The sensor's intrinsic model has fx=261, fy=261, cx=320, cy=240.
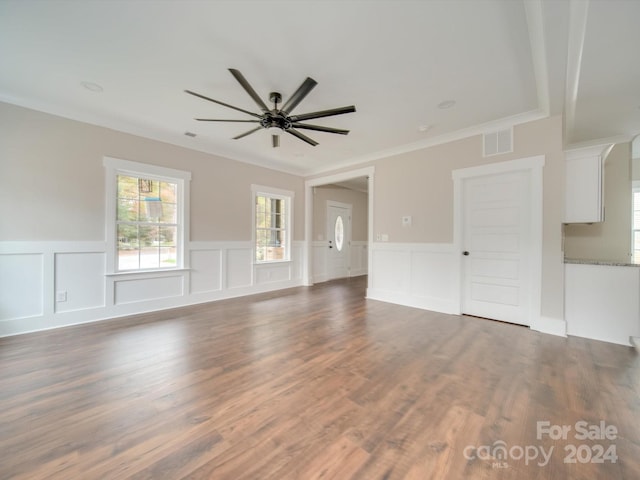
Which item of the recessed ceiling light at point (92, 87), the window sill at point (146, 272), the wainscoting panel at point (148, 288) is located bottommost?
the wainscoting panel at point (148, 288)

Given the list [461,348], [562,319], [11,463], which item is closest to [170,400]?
[11,463]

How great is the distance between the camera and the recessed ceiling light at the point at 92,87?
9.33ft

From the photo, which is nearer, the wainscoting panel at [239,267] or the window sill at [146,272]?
the window sill at [146,272]

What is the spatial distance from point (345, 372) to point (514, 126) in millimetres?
3800

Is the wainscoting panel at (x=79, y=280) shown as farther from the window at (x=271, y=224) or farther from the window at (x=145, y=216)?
the window at (x=271, y=224)

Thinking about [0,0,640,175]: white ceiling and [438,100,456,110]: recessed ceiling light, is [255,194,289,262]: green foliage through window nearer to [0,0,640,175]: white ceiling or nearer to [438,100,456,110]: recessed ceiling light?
[0,0,640,175]: white ceiling

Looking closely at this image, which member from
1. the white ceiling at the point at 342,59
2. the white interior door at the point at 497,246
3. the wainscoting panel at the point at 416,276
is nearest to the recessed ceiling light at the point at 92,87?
the white ceiling at the point at 342,59

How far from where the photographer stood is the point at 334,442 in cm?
150

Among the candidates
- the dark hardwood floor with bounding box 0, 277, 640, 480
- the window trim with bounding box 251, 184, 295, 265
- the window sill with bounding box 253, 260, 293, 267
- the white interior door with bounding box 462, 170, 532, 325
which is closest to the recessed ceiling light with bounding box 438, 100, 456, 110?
the white interior door with bounding box 462, 170, 532, 325

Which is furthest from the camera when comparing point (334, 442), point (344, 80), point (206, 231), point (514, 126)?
point (206, 231)

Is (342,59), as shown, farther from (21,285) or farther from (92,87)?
(21,285)

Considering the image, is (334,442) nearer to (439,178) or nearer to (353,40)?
(353,40)

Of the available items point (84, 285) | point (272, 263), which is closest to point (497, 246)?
point (272, 263)

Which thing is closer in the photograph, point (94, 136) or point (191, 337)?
point (191, 337)
